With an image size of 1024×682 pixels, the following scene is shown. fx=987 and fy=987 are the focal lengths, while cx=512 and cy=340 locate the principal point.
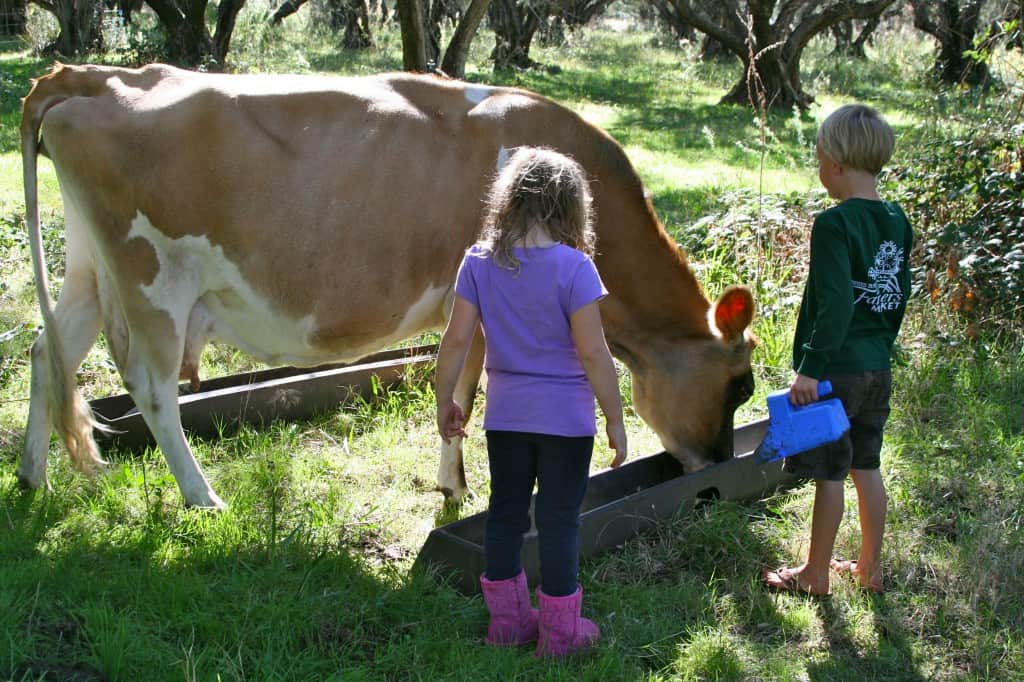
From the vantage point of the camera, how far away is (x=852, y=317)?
3547mm

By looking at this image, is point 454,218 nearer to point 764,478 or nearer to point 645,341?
point 645,341

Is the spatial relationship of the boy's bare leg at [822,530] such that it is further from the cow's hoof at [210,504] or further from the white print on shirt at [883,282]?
the cow's hoof at [210,504]

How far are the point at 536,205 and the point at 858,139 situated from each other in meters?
1.26

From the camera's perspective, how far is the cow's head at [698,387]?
180 inches

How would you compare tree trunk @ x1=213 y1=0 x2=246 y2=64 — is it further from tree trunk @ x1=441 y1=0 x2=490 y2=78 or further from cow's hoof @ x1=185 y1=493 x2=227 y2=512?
cow's hoof @ x1=185 y1=493 x2=227 y2=512

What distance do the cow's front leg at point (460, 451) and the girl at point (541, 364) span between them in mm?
1282

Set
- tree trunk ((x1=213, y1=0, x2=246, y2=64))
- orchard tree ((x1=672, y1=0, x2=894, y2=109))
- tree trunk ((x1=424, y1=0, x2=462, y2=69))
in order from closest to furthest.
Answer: orchard tree ((x1=672, y1=0, x2=894, y2=109)), tree trunk ((x1=213, y1=0, x2=246, y2=64)), tree trunk ((x1=424, y1=0, x2=462, y2=69))

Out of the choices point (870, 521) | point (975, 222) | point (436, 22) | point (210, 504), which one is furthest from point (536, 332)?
point (436, 22)

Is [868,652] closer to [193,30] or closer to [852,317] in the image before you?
[852,317]

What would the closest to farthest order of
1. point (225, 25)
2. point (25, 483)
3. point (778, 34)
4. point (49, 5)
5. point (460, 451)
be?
point (25, 483)
point (460, 451)
point (225, 25)
point (778, 34)
point (49, 5)

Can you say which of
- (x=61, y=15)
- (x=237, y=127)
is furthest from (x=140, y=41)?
(x=237, y=127)

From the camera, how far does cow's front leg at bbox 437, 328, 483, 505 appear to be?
457cm

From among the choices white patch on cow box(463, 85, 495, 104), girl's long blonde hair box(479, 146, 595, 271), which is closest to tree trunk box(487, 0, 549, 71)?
white patch on cow box(463, 85, 495, 104)

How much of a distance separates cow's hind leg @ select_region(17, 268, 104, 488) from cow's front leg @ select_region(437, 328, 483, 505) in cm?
153
